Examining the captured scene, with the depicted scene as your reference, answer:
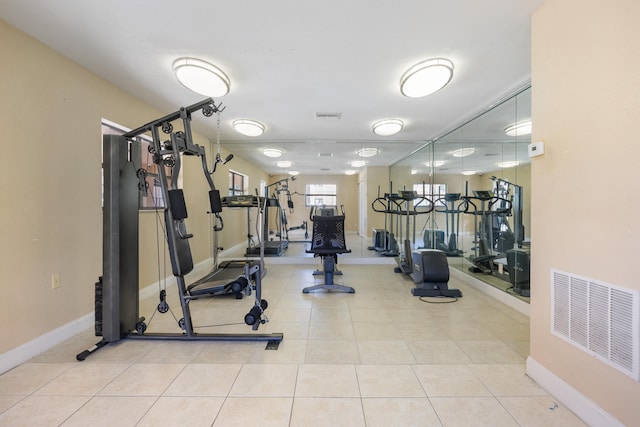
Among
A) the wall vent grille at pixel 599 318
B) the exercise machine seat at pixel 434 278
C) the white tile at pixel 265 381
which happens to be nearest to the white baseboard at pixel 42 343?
the white tile at pixel 265 381

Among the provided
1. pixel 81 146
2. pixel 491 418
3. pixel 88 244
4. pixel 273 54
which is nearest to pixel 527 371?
pixel 491 418

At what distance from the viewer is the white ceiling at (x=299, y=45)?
5.95 ft

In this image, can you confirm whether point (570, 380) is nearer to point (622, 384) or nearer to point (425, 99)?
point (622, 384)

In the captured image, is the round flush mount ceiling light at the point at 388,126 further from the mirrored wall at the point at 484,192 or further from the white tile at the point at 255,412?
the white tile at the point at 255,412

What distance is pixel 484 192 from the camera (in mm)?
4102

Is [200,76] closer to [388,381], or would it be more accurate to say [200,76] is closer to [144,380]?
[144,380]

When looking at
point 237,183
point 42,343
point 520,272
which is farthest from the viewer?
point 237,183

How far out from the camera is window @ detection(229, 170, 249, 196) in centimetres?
603

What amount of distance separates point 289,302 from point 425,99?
A: 10.3 feet

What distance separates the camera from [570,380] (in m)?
1.55

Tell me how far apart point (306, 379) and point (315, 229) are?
2.17 metres

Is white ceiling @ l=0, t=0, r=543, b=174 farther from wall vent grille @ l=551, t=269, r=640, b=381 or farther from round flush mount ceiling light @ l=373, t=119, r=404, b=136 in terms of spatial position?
wall vent grille @ l=551, t=269, r=640, b=381

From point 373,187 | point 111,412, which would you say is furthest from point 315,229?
point 373,187

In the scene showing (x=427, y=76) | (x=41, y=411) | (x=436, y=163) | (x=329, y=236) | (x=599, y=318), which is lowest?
(x=41, y=411)
